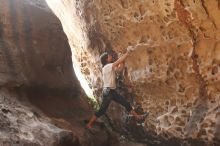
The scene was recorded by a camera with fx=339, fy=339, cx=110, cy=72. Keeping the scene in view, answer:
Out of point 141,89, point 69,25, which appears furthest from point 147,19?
point 69,25

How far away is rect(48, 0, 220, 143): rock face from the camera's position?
7367 mm

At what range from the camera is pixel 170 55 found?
26.3 ft

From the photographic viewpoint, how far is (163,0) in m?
7.78

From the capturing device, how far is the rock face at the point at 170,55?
7.37 metres

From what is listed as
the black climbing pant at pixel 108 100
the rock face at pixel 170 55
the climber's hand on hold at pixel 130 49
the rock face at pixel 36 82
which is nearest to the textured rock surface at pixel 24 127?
the rock face at pixel 36 82

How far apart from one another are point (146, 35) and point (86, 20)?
2.35 metres

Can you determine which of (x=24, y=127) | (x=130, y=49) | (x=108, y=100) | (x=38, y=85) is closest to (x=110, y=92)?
(x=108, y=100)

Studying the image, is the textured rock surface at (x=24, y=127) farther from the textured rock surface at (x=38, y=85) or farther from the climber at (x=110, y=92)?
the climber at (x=110, y=92)

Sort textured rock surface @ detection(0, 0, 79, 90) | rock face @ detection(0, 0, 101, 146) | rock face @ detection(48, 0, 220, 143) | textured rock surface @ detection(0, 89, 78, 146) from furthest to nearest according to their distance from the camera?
textured rock surface @ detection(0, 0, 79, 90)
rock face @ detection(48, 0, 220, 143)
rock face @ detection(0, 0, 101, 146)
textured rock surface @ detection(0, 89, 78, 146)

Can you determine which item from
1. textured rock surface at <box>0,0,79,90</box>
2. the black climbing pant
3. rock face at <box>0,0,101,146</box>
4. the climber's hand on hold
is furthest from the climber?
textured rock surface at <box>0,0,79,90</box>

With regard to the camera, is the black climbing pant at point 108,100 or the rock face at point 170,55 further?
the black climbing pant at point 108,100

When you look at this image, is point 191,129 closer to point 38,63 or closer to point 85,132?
point 85,132

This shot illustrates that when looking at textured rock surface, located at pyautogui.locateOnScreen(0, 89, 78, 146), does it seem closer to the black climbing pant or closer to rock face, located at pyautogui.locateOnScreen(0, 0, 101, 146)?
rock face, located at pyautogui.locateOnScreen(0, 0, 101, 146)

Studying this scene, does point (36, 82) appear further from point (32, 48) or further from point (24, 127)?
point (24, 127)
